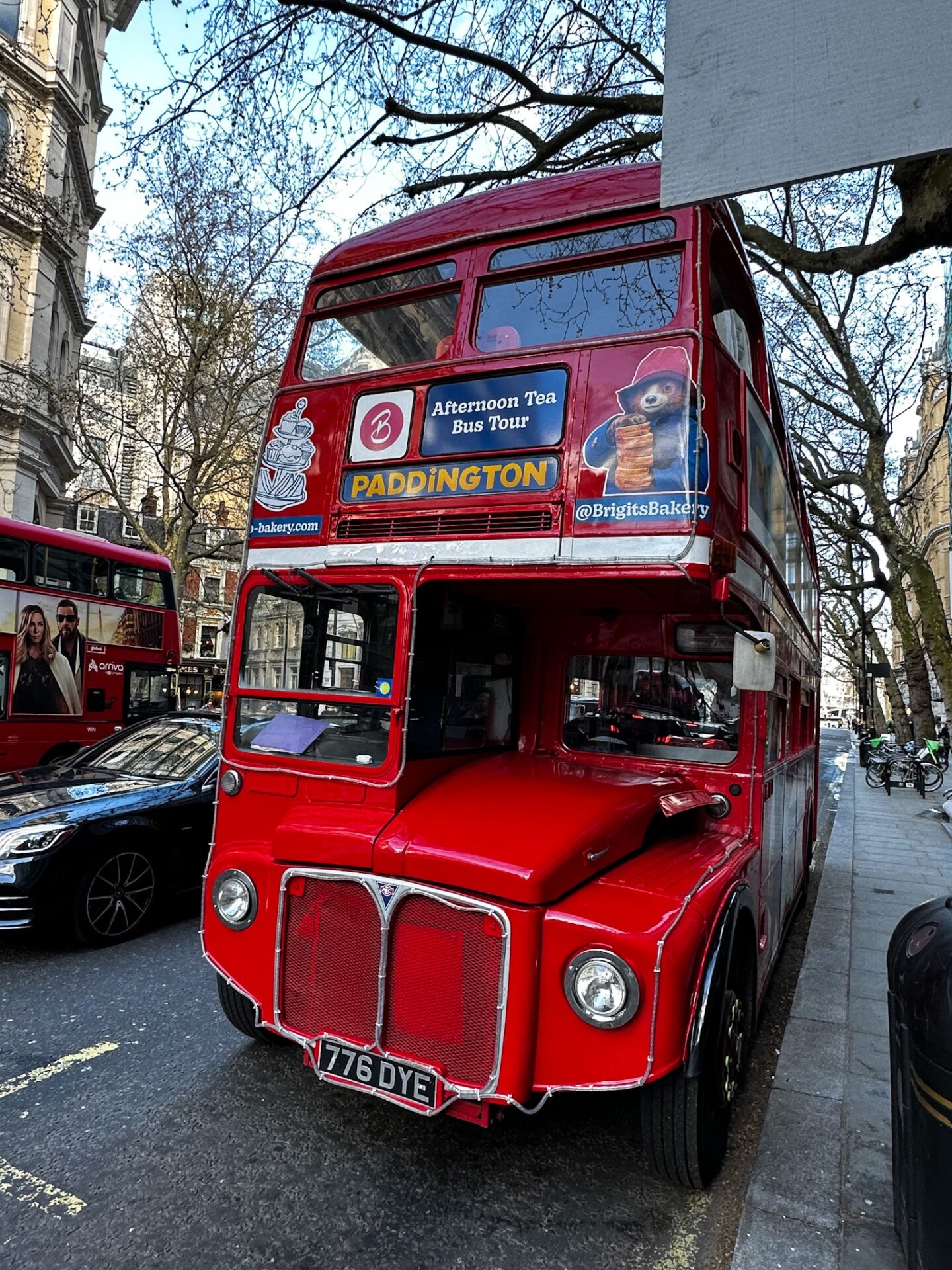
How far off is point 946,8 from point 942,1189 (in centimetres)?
263

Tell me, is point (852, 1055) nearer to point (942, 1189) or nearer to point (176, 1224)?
point (942, 1189)

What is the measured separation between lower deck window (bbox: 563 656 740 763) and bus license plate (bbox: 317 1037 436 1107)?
1928 mm

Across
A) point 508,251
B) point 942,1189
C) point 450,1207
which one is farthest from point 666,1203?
point 508,251

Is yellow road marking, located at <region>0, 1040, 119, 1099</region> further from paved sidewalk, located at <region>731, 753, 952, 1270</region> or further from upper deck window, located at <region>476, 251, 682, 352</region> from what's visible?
upper deck window, located at <region>476, 251, 682, 352</region>

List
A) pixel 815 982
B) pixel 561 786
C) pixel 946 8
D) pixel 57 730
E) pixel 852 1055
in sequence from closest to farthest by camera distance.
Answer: pixel 946 8 < pixel 561 786 < pixel 852 1055 < pixel 815 982 < pixel 57 730

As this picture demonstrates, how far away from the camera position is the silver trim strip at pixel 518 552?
2.99 meters

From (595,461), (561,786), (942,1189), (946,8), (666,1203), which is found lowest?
(666,1203)

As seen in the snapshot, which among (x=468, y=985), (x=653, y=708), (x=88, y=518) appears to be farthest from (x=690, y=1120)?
(x=88, y=518)

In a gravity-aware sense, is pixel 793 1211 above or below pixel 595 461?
below

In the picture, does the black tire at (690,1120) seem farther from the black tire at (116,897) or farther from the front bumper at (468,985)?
the black tire at (116,897)

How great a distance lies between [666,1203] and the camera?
2928mm

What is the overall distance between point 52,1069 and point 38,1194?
102 centimetres

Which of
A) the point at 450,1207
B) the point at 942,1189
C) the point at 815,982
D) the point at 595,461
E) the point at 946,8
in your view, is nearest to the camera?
the point at 946,8

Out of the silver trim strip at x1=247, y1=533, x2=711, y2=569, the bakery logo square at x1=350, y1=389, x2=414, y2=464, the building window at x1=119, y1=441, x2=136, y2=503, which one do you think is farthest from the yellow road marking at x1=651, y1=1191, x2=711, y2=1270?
the building window at x1=119, y1=441, x2=136, y2=503
